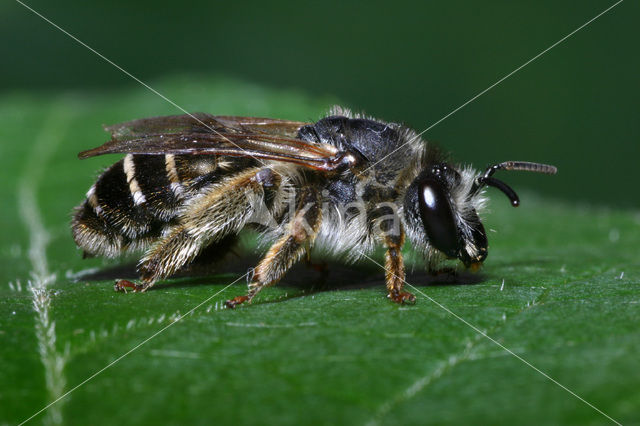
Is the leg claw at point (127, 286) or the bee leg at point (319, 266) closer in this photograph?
the leg claw at point (127, 286)

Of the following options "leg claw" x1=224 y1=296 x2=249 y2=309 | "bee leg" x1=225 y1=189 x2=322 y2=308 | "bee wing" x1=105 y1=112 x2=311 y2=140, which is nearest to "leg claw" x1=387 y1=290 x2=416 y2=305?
"bee leg" x1=225 y1=189 x2=322 y2=308

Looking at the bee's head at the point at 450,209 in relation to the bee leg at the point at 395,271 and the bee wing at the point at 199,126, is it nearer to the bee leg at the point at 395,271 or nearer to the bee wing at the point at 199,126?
the bee leg at the point at 395,271

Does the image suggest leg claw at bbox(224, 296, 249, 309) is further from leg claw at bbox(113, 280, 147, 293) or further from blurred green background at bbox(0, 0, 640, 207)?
blurred green background at bbox(0, 0, 640, 207)

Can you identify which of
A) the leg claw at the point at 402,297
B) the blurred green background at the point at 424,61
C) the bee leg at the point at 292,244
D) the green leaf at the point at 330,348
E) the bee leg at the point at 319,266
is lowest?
the green leaf at the point at 330,348

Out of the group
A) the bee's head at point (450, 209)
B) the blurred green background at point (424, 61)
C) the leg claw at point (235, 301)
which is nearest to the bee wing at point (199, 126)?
the bee's head at point (450, 209)

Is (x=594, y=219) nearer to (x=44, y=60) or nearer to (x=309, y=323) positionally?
(x=309, y=323)

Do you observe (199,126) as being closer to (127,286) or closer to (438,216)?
(127,286)

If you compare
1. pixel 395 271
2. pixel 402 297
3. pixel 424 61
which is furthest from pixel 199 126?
pixel 424 61
